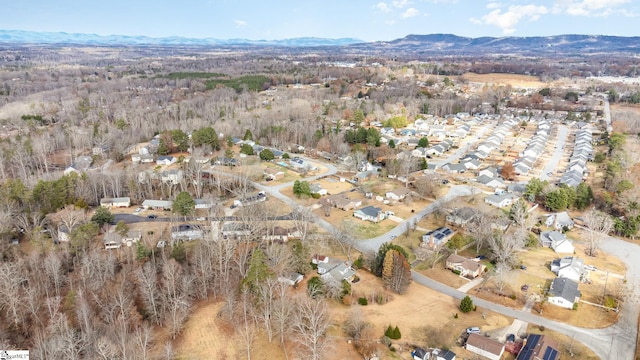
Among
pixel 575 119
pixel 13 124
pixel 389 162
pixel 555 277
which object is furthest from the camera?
pixel 575 119

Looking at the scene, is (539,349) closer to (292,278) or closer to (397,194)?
(292,278)

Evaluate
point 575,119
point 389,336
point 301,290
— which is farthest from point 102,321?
point 575,119

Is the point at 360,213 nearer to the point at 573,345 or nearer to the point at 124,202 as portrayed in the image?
the point at 573,345

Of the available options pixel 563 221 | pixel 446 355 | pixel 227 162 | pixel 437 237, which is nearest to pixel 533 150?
pixel 563 221

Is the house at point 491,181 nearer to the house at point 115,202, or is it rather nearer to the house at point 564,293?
the house at point 564,293

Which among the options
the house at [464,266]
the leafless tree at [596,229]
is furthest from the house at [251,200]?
the leafless tree at [596,229]

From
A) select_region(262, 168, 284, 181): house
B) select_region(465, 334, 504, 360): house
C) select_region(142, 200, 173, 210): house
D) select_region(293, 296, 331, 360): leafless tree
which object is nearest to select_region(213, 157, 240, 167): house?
select_region(262, 168, 284, 181): house

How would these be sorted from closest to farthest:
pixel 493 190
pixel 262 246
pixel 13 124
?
pixel 262 246 → pixel 493 190 → pixel 13 124
